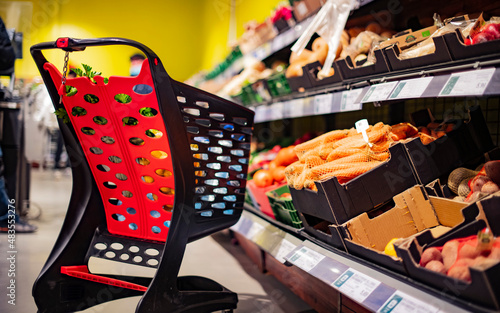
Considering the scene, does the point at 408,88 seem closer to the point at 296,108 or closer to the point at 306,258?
the point at 306,258

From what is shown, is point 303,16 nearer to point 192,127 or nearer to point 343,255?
point 192,127

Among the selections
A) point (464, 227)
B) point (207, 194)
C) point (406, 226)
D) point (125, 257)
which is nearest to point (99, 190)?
point (125, 257)

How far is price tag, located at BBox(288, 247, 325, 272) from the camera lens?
5.12ft

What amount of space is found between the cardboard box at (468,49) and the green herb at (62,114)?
1.25m

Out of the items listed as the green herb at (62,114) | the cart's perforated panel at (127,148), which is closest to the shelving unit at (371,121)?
the cart's perforated panel at (127,148)

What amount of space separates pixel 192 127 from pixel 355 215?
2.05 ft

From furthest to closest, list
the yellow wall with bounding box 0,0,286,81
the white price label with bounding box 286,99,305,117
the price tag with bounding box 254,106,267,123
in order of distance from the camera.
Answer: the yellow wall with bounding box 0,0,286,81 → the price tag with bounding box 254,106,267,123 → the white price label with bounding box 286,99,305,117

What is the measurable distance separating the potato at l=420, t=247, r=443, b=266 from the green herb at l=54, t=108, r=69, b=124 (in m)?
1.21

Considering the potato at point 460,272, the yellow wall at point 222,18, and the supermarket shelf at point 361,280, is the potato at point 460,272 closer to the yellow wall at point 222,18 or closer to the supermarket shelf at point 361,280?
the supermarket shelf at point 361,280

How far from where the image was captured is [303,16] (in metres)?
2.56

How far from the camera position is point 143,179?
1565mm

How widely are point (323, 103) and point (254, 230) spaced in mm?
794

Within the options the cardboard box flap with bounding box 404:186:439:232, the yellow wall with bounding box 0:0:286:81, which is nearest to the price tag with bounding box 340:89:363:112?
the cardboard box flap with bounding box 404:186:439:232

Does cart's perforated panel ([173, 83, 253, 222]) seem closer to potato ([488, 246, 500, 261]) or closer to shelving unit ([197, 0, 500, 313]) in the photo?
shelving unit ([197, 0, 500, 313])
